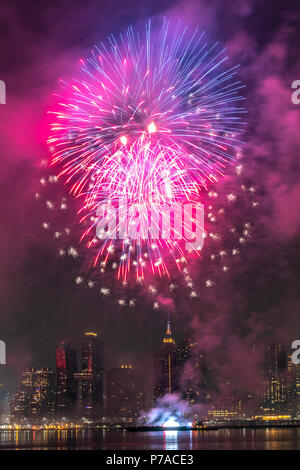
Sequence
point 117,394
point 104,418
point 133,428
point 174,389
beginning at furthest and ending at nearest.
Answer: point 104,418 < point 117,394 < point 133,428 < point 174,389
